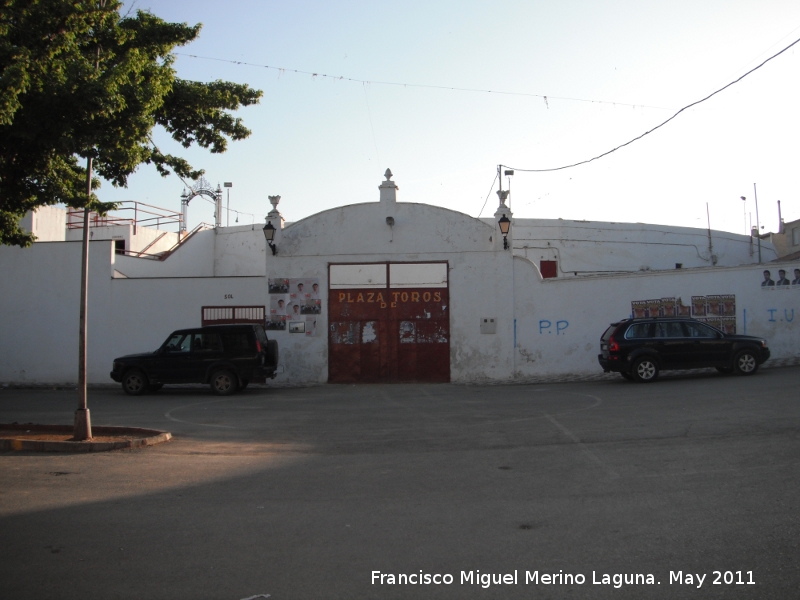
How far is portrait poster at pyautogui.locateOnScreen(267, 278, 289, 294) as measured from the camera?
69.7 ft

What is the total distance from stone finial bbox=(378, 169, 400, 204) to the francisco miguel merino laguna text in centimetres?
1719

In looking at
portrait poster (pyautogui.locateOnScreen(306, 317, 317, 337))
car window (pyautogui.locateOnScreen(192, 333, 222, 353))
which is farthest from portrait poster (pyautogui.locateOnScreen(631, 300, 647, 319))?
car window (pyautogui.locateOnScreen(192, 333, 222, 353))

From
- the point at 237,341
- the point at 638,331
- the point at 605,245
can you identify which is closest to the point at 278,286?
the point at 237,341

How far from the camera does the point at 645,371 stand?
1762cm

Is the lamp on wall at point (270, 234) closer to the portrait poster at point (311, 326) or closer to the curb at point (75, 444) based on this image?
the portrait poster at point (311, 326)

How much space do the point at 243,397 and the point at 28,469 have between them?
894cm

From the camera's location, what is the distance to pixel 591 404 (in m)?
13.8

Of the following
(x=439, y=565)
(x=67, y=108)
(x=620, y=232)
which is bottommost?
(x=439, y=565)

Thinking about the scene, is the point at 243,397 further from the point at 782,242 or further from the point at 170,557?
the point at 782,242

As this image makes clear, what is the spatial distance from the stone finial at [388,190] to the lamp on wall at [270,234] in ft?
11.8

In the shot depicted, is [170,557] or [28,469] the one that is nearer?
[170,557]

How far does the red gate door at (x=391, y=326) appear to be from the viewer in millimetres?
21031

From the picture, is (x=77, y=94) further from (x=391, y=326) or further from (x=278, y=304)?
(x=391, y=326)

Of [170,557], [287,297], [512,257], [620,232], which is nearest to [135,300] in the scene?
[287,297]
